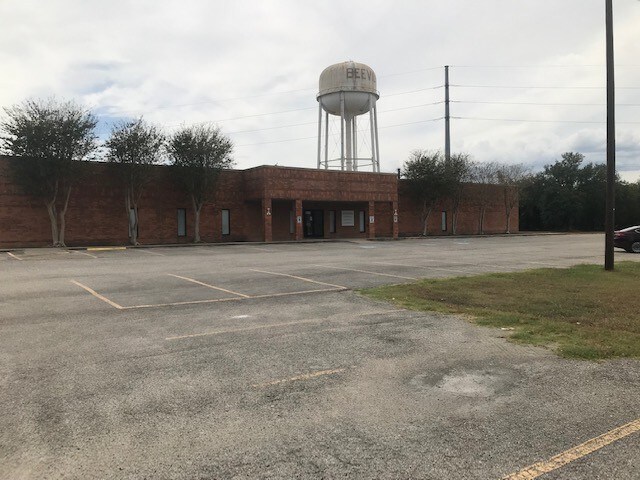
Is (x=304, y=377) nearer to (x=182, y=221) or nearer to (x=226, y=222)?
(x=182, y=221)

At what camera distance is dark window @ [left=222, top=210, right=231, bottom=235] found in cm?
3400

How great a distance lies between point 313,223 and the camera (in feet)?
127

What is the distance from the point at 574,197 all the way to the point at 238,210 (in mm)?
40782

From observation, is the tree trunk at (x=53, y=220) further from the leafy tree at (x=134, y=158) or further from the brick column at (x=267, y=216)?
the brick column at (x=267, y=216)

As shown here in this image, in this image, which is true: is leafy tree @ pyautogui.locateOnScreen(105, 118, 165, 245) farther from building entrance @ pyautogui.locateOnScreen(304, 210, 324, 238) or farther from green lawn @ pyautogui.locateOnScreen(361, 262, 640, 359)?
green lawn @ pyautogui.locateOnScreen(361, 262, 640, 359)

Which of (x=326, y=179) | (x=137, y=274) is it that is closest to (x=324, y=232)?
(x=326, y=179)

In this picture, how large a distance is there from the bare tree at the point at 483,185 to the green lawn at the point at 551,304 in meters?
33.7

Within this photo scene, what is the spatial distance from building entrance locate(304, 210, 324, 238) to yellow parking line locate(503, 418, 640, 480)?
3448cm

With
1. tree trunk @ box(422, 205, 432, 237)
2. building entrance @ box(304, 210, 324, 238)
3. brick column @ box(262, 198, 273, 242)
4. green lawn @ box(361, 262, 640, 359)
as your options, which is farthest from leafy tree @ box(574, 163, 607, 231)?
green lawn @ box(361, 262, 640, 359)

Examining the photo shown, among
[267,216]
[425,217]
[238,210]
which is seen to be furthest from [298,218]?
[425,217]

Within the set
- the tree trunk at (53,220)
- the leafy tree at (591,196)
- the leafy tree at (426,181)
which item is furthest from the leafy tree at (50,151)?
the leafy tree at (591,196)

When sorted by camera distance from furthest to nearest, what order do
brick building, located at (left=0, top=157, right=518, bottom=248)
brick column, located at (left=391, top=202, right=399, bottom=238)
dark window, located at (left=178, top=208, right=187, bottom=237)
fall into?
brick column, located at (left=391, top=202, right=399, bottom=238)
dark window, located at (left=178, top=208, right=187, bottom=237)
brick building, located at (left=0, top=157, right=518, bottom=248)

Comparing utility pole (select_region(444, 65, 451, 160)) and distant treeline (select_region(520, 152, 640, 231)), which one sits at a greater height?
utility pole (select_region(444, 65, 451, 160))

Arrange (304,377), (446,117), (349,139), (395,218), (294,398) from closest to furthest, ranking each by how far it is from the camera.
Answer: (294,398) < (304,377) < (395,218) < (349,139) < (446,117)
